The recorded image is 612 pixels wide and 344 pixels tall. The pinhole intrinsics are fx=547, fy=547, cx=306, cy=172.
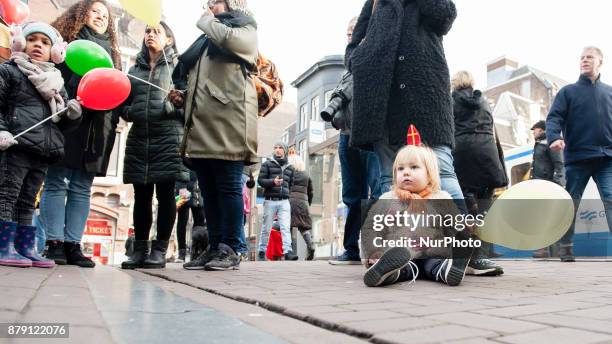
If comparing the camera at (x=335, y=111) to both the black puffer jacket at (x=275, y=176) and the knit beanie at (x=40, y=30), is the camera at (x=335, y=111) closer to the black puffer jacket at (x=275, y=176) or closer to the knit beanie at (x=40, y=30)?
the knit beanie at (x=40, y=30)

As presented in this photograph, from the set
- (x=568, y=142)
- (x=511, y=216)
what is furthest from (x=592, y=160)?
(x=511, y=216)

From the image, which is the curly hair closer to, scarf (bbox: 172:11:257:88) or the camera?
scarf (bbox: 172:11:257:88)

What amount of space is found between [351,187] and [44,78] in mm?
2665

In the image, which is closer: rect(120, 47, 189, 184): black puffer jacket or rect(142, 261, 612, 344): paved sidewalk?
rect(142, 261, 612, 344): paved sidewalk

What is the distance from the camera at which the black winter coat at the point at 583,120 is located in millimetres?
5539

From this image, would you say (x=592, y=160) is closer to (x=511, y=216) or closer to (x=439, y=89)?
(x=511, y=216)

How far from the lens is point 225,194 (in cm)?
389

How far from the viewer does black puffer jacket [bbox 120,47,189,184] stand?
4.26 metres

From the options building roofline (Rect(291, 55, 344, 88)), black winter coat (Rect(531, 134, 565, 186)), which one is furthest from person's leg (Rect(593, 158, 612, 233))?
building roofline (Rect(291, 55, 344, 88))

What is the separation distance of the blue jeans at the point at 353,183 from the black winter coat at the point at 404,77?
148 centimetres

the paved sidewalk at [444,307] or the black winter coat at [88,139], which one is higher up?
the black winter coat at [88,139]

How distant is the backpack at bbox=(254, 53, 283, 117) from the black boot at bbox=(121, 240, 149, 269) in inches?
55.4

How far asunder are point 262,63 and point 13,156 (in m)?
2.04

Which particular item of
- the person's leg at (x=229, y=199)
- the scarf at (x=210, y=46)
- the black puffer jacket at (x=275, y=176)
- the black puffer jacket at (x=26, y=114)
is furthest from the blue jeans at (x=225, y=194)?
the black puffer jacket at (x=275, y=176)
